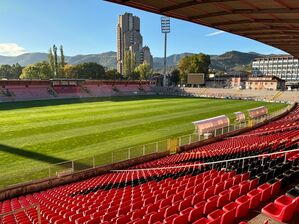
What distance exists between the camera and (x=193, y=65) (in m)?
104

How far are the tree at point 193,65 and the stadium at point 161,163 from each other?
66.1 meters

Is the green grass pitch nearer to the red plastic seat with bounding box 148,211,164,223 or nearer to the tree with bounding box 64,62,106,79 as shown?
the red plastic seat with bounding box 148,211,164,223

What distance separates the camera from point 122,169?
692 inches

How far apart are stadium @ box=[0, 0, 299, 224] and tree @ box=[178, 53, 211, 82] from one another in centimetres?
6614

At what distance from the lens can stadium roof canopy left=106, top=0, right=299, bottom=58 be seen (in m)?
8.48

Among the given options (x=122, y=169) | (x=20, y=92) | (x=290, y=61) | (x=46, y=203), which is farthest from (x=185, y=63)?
(x=290, y=61)

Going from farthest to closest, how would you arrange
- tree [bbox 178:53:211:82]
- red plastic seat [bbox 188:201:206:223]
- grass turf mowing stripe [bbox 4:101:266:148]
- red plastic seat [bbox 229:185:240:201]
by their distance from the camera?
1. tree [bbox 178:53:211:82]
2. grass turf mowing stripe [bbox 4:101:266:148]
3. red plastic seat [bbox 229:185:240:201]
4. red plastic seat [bbox 188:201:206:223]

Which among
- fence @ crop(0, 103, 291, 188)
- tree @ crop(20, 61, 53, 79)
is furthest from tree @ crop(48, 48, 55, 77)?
fence @ crop(0, 103, 291, 188)

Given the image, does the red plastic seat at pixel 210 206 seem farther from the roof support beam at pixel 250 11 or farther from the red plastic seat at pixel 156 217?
the roof support beam at pixel 250 11

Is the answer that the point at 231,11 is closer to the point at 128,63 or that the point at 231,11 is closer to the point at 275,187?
the point at 275,187

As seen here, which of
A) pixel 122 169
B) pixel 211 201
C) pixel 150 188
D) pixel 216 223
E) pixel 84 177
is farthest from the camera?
pixel 122 169

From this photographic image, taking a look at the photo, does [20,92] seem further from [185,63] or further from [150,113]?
[185,63]

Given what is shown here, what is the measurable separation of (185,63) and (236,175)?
9961cm

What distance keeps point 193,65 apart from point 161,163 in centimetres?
9078
